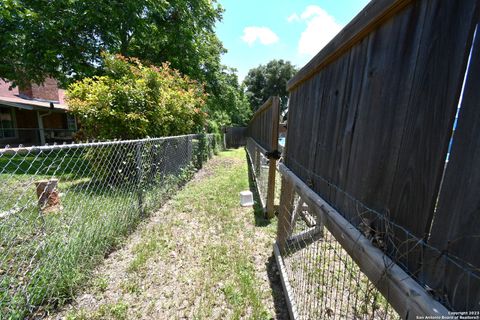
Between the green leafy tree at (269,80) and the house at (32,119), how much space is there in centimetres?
2048

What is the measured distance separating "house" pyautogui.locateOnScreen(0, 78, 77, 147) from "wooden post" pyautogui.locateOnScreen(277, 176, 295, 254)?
52.9 ft

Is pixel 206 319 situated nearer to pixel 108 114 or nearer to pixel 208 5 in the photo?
pixel 108 114

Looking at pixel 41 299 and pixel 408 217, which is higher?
pixel 408 217

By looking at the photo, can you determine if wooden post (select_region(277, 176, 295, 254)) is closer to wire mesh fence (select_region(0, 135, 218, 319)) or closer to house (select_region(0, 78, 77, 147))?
wire mesh fence (select_region(0, 135, 218, 319))

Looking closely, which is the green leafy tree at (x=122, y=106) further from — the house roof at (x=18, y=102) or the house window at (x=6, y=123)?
the house window at (x=6, y=123)

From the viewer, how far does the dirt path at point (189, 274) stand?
2.18 meters

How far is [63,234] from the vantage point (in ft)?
8.29

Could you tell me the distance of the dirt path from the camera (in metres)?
2.18

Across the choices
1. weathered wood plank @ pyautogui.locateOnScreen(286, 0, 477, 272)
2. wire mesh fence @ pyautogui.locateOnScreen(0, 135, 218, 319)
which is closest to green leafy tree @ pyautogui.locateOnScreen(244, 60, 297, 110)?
wire mesh fence @ pyautogui.locateOnScreen(0, 135, 218, 319)

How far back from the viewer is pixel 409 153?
0.83 meters

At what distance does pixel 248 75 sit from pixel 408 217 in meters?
32.4

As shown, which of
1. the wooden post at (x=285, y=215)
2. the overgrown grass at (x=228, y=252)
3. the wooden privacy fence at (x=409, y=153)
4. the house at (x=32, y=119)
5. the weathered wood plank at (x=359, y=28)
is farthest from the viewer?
the house at (x=32, y=119)

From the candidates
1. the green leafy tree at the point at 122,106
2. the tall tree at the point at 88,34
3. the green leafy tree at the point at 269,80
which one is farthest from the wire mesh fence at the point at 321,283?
the green leafy tree at the point at 269,80

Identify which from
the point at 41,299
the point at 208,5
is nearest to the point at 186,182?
the point at 41,299
